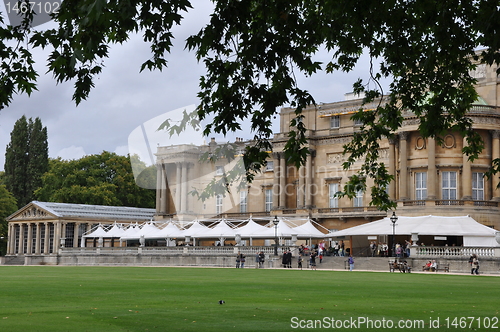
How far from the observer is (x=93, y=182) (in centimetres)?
9412

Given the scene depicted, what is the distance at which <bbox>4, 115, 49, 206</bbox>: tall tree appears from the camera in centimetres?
9081

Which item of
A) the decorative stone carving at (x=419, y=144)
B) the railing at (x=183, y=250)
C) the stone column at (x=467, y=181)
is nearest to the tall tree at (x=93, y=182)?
the railing at (x=183, y=250)

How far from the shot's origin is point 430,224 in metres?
52.2

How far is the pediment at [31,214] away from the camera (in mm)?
81000

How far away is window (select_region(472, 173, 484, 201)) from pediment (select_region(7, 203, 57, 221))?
46437 millimetres

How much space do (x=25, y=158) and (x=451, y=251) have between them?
63.5 meters

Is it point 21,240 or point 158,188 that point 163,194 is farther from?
point 21,240

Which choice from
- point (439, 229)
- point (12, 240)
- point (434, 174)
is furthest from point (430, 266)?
point (12, 240)

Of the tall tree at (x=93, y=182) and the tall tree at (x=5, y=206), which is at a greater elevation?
the tall tree at (x=93, y=182)

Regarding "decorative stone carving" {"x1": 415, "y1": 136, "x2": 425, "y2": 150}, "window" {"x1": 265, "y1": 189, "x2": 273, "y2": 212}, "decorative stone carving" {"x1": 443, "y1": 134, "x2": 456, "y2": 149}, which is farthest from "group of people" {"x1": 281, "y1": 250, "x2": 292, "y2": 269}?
"window" {"x1": 265, "y1": 189, "x2": 273, "y2": 212}

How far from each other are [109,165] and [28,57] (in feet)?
286

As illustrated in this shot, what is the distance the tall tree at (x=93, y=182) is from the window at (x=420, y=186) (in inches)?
1749

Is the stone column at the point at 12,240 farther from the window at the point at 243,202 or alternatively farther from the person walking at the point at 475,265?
the person walking at the point at 475,265

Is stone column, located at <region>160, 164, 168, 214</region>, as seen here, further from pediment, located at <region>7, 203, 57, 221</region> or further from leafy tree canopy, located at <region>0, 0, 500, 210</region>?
leafy tree canopy, located at <region>0, 0, 500, 210</region>
